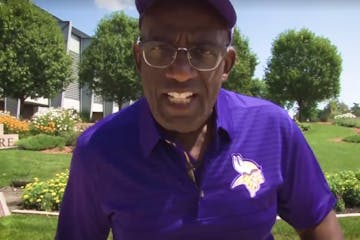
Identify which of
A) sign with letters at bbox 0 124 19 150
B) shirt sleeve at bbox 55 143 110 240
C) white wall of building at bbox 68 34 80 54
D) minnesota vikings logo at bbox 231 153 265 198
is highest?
white wall of building at bbox 68 34 80 54

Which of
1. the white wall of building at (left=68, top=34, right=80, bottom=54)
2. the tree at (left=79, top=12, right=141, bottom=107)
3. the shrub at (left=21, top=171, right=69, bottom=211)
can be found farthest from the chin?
the white wall of building at (left=68, top=34, right=80, bottom=54)

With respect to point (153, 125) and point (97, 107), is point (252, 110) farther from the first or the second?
point (97, 107)

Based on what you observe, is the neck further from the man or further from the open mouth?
the open mouth

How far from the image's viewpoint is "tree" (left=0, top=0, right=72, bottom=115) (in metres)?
37.9

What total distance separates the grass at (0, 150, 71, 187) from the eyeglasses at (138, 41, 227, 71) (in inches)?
389

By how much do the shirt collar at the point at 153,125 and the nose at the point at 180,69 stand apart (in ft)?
0.82

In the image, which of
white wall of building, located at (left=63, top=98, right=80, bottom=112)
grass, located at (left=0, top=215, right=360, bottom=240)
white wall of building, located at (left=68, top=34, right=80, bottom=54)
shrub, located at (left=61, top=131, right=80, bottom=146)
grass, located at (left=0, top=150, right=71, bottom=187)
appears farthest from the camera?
white wall of building, located at (left=68, top=34, right=80, bottom=54)

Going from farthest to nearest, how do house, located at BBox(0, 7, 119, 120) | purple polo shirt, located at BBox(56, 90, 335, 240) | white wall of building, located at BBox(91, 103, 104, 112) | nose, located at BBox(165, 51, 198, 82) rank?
white wall of building, located at BBox(91, 103, 104, 112), house, located at BBox(0, 7, 119, 120), purple polo shirt, located at BBox(56, 90, 335, 240), nose, located at BBox(165, 51, 198, 82)

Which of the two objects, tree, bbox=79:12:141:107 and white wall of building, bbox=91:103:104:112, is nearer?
tree, bbox=79:12:141:107

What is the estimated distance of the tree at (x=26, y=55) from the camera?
124 ft

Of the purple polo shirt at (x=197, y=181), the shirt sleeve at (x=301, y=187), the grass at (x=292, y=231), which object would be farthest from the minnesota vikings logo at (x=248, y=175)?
the grass at (x=292, y=231)

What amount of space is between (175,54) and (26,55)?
38.6 metres

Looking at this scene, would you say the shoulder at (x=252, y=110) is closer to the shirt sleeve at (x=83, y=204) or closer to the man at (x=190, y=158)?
the man at (x=190, y=158)

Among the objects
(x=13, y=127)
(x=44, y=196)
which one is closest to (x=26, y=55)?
(x=13, y=127)
